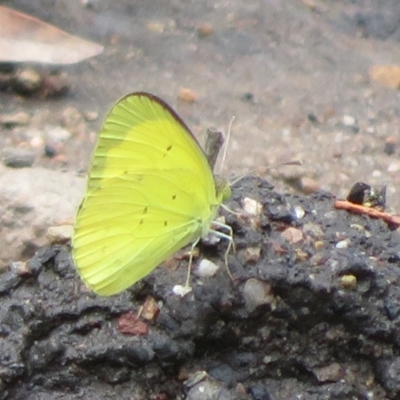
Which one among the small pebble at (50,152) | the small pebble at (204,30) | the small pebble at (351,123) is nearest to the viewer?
the small pebble at (50,152)

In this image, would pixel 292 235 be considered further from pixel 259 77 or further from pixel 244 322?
pixel 259 77

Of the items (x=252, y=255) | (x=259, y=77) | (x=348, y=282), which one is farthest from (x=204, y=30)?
(x=348, y=282)

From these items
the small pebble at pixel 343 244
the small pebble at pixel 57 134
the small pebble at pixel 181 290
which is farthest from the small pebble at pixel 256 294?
the small pebble at pixel 57 134

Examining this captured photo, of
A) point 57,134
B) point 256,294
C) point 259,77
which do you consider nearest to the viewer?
point 256,294

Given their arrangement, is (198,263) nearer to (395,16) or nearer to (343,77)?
(343,77)

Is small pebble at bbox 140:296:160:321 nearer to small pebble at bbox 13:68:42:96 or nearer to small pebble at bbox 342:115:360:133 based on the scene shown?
small pebble at bbox 13:68:42:96

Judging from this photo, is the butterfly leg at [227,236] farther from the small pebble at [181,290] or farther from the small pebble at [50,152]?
the small pebble at [50,152]
